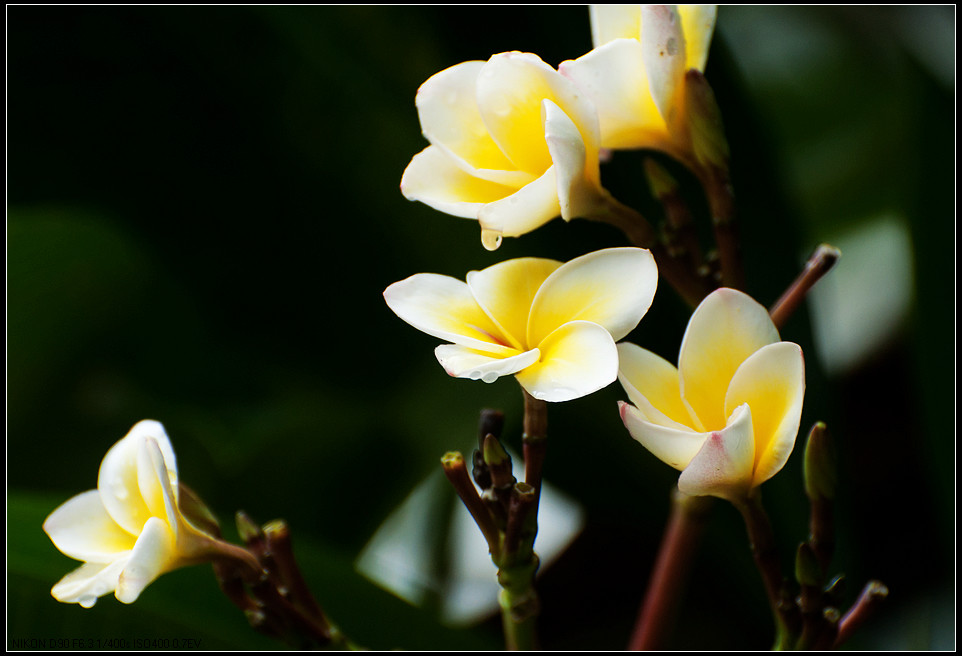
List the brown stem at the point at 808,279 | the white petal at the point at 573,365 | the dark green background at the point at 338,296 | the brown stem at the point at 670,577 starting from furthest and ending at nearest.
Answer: the dark green background at the point at 338,296 → the brown stem at the point at 670,577 → the brown stem at the point at 808,279 → the white petal at the point at 573,365

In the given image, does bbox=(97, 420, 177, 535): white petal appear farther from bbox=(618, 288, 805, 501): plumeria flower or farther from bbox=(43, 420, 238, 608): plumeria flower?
bbox=(618, 288, 805, 501): plumeria flower

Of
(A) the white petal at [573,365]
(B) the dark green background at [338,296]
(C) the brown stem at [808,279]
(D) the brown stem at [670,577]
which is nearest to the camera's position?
(A) the white petal at [573,365]

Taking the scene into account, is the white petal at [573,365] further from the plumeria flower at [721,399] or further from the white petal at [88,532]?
the white petal at [88,532]

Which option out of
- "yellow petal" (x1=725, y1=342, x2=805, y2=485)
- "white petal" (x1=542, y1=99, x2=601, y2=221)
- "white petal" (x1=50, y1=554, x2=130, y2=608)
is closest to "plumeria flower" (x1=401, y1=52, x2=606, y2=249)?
"white petal" (x1=542, y1=99, x2=601, y2=221)

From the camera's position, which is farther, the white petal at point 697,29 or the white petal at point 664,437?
the white petal at point 697,29

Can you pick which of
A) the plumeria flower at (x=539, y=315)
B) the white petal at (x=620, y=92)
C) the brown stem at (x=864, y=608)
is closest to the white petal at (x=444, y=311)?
the plumeria flower at (x=539, y=315)

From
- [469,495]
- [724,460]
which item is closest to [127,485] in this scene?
[469,495]
